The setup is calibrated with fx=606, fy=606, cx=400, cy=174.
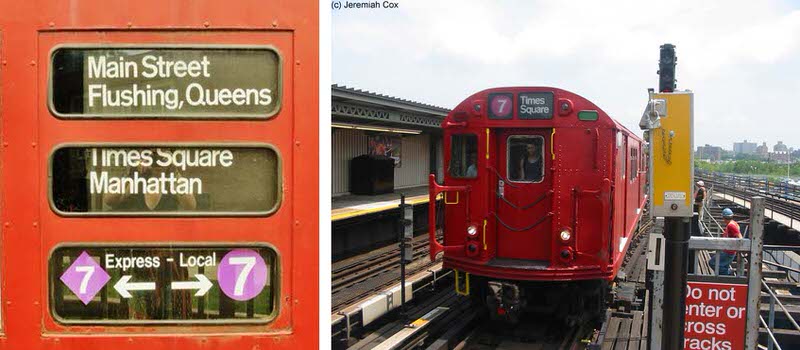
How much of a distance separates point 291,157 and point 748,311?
14.8 feet

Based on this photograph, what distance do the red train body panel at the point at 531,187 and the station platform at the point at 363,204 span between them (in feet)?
19.4

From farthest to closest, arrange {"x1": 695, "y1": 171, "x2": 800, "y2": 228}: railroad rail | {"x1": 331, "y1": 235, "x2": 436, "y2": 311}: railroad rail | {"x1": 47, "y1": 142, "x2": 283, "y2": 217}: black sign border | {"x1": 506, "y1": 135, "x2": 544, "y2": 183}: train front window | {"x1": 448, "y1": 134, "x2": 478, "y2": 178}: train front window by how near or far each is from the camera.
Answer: {"x1": 695, "y1": 171, "x2": 800, "y2": 228}: railroad rail < {"x1": 331, "y1": 235, "x2": 436, "y2": 311}: railroad rail < {"x1": 448, "y1": 134, "x2": 478, "y2": 178}: train front window < {"x1": 506, "y1": 135, "x2": 544, "y2": 183}: train front window < {"x1": 47, "y1": 142, "x2": 283, "y2": 217}: black sign border

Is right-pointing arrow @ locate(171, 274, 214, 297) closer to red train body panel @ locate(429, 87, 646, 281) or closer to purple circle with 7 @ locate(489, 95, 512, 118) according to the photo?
red train body panel @ locate(429, 87, 646, 281)

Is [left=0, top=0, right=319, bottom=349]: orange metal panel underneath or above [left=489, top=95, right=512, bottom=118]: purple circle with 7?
underneath

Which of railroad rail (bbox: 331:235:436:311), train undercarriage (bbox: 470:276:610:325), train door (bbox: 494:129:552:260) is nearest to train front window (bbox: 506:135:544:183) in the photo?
train door (bbox: 494:129:552:260)

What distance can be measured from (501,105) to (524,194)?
133 centimetres

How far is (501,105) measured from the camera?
862 centimetres

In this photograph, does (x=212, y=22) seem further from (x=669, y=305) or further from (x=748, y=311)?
(x=748, y=311)

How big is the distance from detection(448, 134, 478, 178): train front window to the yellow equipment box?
13.8ft

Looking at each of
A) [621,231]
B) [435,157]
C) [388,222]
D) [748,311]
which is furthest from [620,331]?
[435,157]

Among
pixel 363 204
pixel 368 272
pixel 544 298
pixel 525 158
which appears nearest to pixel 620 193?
pixel 525 158

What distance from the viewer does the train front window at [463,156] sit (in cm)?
888

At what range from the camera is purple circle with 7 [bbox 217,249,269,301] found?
301cm

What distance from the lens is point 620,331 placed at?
9109 millimetres
